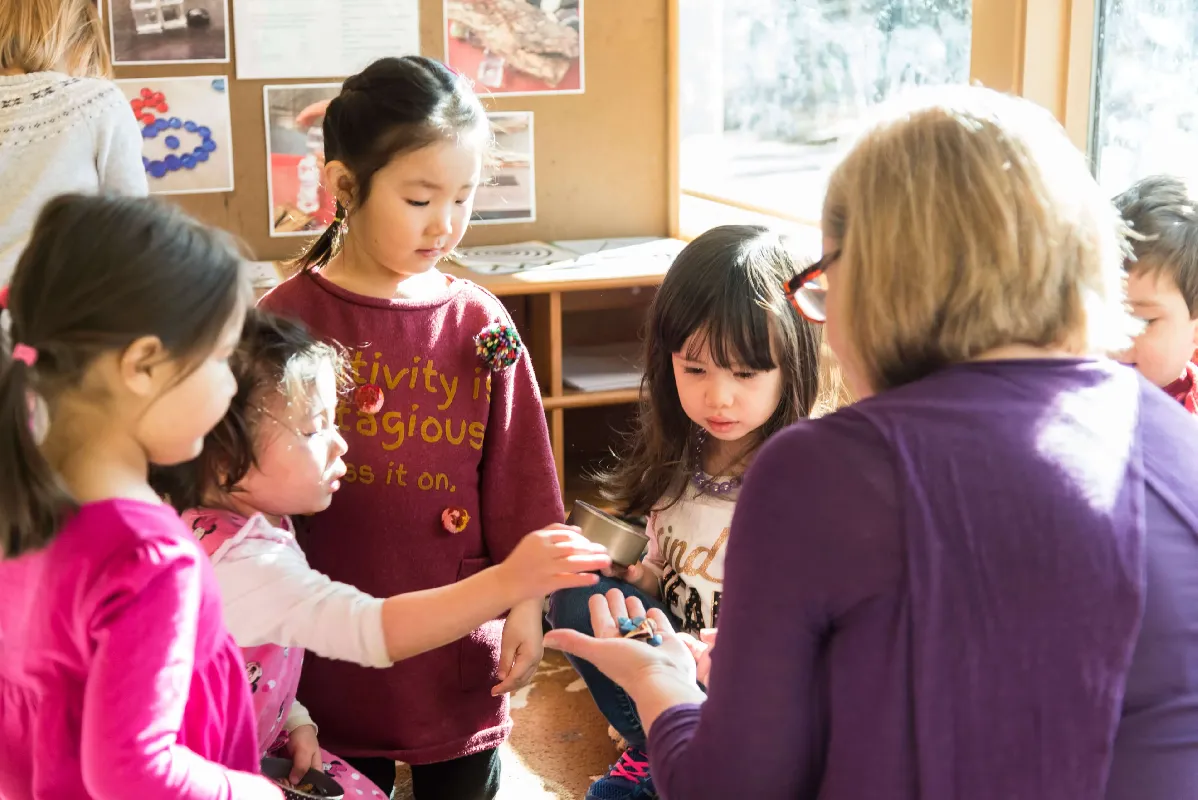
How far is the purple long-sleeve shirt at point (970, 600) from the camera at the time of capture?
0.89m

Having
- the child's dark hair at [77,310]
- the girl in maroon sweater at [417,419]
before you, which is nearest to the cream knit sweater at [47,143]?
the girl in maroon sweater at [417,419]

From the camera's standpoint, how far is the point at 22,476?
973mm

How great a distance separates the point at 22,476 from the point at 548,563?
1.67 ft

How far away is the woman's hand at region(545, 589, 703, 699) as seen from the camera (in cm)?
116

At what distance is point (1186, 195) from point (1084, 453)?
86 cm

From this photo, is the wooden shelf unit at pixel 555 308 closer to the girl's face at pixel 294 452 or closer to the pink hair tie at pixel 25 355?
the girl's face at pixel 294 452

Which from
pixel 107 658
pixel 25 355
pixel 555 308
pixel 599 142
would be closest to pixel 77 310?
pixel 25 355

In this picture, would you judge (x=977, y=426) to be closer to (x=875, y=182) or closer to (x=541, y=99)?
(x=875, y=182)

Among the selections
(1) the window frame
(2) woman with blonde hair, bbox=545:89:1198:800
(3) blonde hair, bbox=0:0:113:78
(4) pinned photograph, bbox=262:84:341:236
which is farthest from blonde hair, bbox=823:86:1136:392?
(4) pinned photograph, bbox=262:84:341:236

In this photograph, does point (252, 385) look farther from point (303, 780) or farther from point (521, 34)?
point (521, 34)

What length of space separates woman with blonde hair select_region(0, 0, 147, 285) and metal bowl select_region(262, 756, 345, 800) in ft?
3.71

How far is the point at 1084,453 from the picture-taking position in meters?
0.92

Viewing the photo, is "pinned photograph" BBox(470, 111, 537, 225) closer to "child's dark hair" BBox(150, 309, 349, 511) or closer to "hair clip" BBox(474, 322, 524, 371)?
"hair clip" BBox(474, 322, 524, 371)

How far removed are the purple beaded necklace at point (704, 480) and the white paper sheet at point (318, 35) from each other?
5.30 feet
